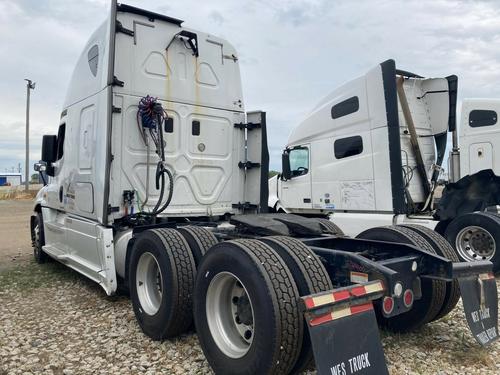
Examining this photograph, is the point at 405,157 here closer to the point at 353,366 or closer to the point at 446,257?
the point at 446,257

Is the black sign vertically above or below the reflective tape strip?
below

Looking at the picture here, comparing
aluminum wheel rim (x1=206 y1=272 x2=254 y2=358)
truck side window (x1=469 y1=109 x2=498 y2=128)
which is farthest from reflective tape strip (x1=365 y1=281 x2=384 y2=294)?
truck side window (x1=469 y1=109 x2=498 y2=128)

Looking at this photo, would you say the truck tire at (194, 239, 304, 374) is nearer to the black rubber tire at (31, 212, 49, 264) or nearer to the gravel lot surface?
the gravel lot surface

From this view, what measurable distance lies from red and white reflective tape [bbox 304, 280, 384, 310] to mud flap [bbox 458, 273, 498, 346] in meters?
0.98

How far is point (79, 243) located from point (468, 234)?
5.86 meters

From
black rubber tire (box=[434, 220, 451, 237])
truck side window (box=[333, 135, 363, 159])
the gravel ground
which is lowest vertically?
the gravel ground

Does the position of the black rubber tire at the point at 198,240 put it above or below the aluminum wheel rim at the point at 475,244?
above

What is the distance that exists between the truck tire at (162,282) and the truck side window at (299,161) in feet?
18.5

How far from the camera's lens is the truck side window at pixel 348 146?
27.2ft

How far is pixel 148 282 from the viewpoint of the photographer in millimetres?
4434

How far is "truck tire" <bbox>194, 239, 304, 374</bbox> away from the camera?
9.05 ft

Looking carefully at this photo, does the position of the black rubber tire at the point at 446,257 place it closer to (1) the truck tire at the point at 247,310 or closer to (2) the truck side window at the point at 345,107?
(1) the truck tire at the point at 247,310

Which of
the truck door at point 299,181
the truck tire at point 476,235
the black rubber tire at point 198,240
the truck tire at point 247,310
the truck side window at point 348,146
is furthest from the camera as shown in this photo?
the truck door at point 299,181

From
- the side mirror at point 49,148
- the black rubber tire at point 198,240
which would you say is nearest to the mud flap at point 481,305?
the black rubber tire at point 198,240
